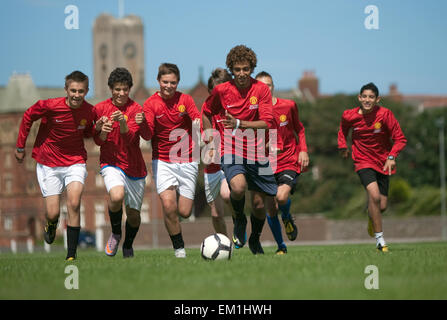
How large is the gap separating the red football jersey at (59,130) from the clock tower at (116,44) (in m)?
167

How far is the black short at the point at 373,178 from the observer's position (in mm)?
13320

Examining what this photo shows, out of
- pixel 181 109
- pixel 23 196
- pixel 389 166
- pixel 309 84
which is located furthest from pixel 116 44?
pixel 181 109

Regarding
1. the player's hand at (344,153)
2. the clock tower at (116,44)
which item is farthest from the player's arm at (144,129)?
the clock tower at (116,44)

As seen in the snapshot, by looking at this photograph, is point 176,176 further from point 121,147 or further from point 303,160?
point 303,160

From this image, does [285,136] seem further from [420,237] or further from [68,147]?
[420,237]

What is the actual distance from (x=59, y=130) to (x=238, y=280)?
505 centimetres

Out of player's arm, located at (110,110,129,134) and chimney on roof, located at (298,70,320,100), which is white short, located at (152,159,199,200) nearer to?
player's arm, located at (110,110,129,134)

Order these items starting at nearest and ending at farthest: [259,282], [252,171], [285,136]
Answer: [259,282] → [252,171] → [285,136]

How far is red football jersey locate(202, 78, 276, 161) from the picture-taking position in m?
11.4

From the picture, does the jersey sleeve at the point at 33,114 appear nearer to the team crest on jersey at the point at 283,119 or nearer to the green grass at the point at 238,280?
the green grass at the point at 238,280

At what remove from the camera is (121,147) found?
12203mm

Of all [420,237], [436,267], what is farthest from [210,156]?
[420,237]
